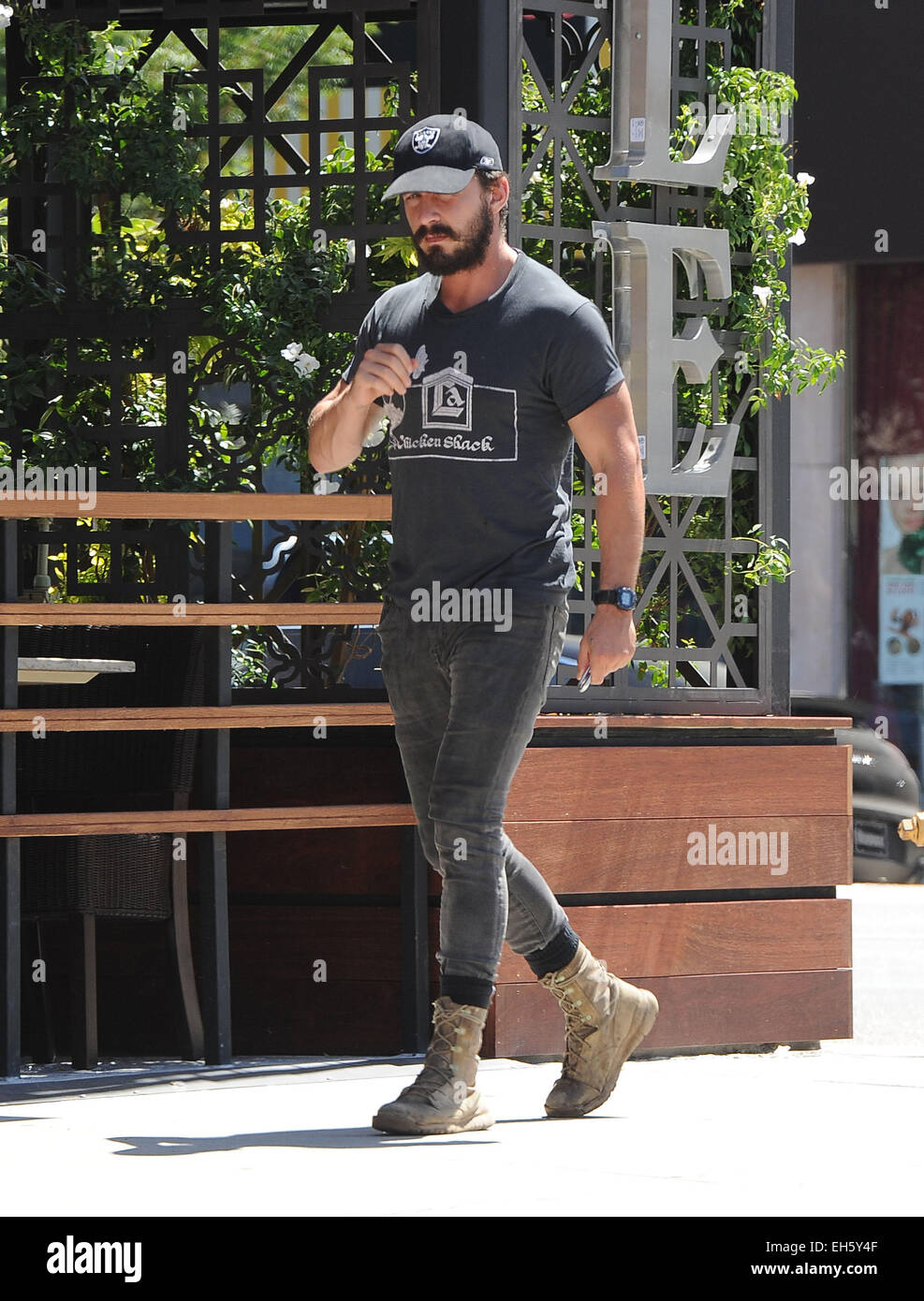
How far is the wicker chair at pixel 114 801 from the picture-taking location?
5398mm

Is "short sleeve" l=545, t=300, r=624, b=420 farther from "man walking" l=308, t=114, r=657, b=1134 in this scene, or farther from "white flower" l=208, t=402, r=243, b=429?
"white flower" l=208, t=402, r=243, b=429

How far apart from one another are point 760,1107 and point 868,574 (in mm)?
10724

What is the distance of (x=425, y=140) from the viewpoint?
13.8ft

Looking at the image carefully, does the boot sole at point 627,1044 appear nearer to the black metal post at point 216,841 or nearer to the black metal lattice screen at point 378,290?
the black metal post at point 216,841

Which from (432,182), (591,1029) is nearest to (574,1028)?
(591,1029)

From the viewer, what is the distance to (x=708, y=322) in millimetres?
5988

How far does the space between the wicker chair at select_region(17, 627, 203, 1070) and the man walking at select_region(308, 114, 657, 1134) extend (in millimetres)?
1261

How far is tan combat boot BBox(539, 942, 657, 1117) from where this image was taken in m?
4.30

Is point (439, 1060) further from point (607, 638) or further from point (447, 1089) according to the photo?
point (607, 638)

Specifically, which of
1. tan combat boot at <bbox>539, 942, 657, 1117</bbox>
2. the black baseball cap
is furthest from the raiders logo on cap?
tan combat boot at <bbox>539, 942, 657, 1117</bbox>

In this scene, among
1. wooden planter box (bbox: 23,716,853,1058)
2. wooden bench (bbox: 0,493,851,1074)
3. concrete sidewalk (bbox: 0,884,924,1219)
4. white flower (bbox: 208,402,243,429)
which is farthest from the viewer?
white flower (bbox: 208,402,243,429)

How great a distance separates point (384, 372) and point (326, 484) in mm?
2020

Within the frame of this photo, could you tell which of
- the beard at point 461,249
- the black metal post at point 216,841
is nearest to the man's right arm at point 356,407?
the beard at point 461,249

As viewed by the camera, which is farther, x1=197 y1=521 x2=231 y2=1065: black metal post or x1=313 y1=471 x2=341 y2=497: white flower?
x1=313 y1=471 x2=341 y2=497: white flower
